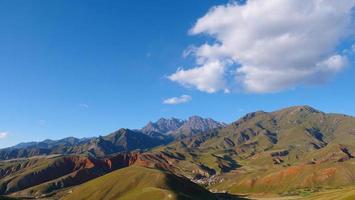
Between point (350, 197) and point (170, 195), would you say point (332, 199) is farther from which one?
point (170, 195)

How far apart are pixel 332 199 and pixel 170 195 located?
2880 inches

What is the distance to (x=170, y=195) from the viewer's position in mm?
199875

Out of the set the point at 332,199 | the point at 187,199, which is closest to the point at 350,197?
the point at 332,199

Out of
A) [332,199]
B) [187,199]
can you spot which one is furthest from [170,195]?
[332,199]

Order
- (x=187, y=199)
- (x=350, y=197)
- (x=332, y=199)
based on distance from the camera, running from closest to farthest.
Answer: (x=350, y=197), (x=332, y=199), (x=187, y=199)

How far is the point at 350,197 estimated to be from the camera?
148m

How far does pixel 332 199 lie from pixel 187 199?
6606 centimetres

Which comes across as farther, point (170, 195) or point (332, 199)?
point (170, 195)

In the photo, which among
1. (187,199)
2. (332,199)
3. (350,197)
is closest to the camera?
(350,197)

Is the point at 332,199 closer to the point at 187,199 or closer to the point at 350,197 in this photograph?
the point at 350,197

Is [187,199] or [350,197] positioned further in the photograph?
[187,199]

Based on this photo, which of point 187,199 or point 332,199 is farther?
point 187,199

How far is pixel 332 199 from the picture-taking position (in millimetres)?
160750

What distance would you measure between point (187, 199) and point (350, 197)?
2989 inches
